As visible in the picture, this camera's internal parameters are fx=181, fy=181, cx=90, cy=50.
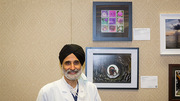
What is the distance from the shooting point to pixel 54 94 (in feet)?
5.29

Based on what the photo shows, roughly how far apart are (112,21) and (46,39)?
2.85ft

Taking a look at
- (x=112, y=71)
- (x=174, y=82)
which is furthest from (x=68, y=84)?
(x=174, y=82)

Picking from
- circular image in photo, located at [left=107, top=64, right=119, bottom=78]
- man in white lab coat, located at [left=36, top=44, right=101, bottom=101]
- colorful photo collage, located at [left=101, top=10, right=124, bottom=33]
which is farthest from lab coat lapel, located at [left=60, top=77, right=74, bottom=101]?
colorful photo collage, located at [left=101, top=10, right=124, bottom=33]

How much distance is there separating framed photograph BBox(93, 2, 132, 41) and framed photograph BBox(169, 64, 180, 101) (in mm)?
675

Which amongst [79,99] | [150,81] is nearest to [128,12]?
[150,81]

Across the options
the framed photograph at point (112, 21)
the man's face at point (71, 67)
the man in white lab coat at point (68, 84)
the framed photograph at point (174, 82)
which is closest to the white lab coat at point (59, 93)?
the man in white lab coat at point (68, 84)

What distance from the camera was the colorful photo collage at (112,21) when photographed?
2281 mm

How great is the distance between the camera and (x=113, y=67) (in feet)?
7.53

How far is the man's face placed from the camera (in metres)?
1.60

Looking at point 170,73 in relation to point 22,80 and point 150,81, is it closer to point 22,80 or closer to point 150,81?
point 150,81

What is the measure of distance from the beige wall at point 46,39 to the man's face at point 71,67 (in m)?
0.71

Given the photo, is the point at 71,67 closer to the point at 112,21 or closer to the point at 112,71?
the point at 112,71

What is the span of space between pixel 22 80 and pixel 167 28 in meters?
1.96

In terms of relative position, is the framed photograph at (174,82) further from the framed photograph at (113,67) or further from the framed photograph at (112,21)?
the framed photograph at (112,21)
